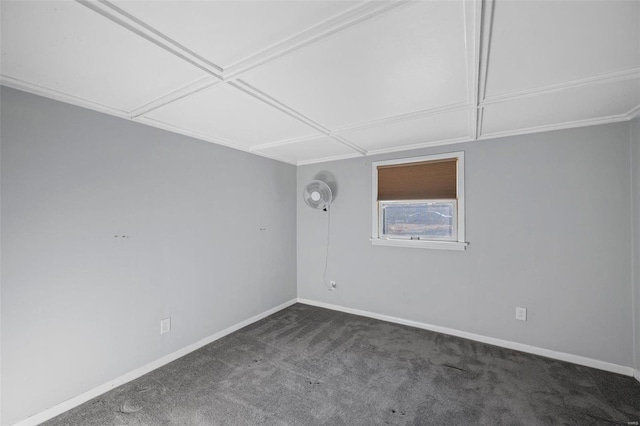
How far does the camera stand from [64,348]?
1848 millimetres

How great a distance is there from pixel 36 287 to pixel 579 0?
10.9 feet

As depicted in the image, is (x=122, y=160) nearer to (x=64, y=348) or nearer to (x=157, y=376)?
(x=64, y=348)

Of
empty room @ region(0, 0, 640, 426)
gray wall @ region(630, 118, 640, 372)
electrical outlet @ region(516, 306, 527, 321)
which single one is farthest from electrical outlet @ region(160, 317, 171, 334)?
gray wall @ region(630, 118, 640, 372)

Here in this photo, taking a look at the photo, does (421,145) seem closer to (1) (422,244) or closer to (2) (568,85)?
(1) (422,244)

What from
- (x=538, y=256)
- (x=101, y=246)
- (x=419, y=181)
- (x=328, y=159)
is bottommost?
(x=538, y=256)

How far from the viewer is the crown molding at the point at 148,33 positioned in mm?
1036

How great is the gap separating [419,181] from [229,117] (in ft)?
7.48

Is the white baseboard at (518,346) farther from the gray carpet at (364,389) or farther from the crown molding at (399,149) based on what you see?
the crown molding at (399,149)

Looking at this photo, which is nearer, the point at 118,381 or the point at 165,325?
the point at 118,381

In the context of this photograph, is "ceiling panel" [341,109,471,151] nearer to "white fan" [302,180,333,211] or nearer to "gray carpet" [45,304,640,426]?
"white fan" [302,180,333,211]

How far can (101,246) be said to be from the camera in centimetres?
203

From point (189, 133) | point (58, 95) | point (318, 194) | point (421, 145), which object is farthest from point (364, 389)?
point (58, 95)

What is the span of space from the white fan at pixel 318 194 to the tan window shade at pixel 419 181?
71 cm

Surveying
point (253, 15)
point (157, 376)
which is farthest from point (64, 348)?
point (253, 15)
